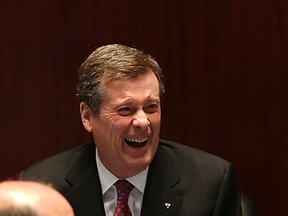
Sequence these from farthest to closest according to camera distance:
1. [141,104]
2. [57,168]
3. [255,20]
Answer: [255,20] < [57,168] < [141,104]

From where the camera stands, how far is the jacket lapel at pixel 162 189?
275cm

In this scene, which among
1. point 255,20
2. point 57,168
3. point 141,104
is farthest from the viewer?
point 255,20

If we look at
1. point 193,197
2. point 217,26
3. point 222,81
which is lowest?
point 193,197

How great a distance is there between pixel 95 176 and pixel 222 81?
0.87 meters

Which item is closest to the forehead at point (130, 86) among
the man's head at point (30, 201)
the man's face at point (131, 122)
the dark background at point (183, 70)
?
the man's face at point (131, 122)

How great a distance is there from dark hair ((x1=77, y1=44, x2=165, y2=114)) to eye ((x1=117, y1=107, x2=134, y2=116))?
89mm

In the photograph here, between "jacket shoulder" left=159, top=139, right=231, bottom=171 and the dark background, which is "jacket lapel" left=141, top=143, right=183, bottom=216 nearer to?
"jacket shoulder" left=159, top=139, right=231, bottom=171

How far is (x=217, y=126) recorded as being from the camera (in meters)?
3.41

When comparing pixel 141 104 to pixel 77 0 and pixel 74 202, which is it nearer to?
pixel 74 202

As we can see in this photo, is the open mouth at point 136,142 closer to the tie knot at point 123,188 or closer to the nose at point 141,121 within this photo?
the nose at point 141,121

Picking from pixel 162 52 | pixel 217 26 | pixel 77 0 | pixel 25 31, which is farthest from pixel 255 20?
pixel 25 31

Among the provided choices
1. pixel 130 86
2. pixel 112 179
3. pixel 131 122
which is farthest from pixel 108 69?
pixel 112 179

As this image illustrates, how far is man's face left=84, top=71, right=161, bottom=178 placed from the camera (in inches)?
107

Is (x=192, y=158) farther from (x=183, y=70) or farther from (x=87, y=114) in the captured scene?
(x=183, y=70)
